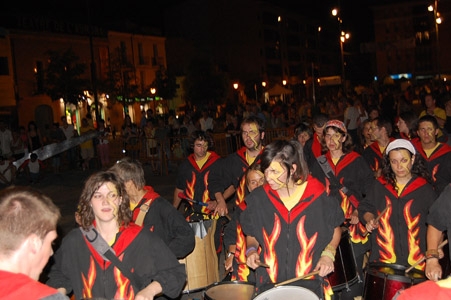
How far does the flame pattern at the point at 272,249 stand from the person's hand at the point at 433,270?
3.69ft

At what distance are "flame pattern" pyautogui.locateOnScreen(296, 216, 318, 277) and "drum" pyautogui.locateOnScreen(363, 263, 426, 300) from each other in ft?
2.44

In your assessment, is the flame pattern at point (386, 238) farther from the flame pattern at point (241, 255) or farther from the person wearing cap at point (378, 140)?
the person wearing cap at point (378, 140)

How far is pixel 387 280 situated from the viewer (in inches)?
181

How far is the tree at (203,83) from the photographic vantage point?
179 feet

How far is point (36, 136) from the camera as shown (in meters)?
20.6

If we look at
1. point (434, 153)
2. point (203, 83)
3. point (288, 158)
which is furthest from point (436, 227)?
point (203, 83)

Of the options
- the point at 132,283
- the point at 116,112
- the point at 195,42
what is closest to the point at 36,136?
the point at 132,283

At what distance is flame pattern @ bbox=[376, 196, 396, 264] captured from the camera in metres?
5.47

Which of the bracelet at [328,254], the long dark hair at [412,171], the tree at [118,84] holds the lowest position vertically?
the bracelet at [328,254]

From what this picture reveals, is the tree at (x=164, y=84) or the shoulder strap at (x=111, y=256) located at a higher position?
the tree at (x=164, y=84)

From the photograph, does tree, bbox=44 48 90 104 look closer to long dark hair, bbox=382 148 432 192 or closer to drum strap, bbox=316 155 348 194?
drum strap, bbox=316 155 348 194

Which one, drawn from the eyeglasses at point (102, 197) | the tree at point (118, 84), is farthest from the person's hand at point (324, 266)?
the tree at point (118, 84)

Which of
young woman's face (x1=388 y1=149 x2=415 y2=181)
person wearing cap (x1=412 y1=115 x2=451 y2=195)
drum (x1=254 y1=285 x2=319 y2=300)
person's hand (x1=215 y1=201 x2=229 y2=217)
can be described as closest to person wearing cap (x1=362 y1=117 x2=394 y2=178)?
person wearing cap (x1=412 y1=115 x2=451 y2=195)

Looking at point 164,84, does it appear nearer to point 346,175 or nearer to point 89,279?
point 346,175
